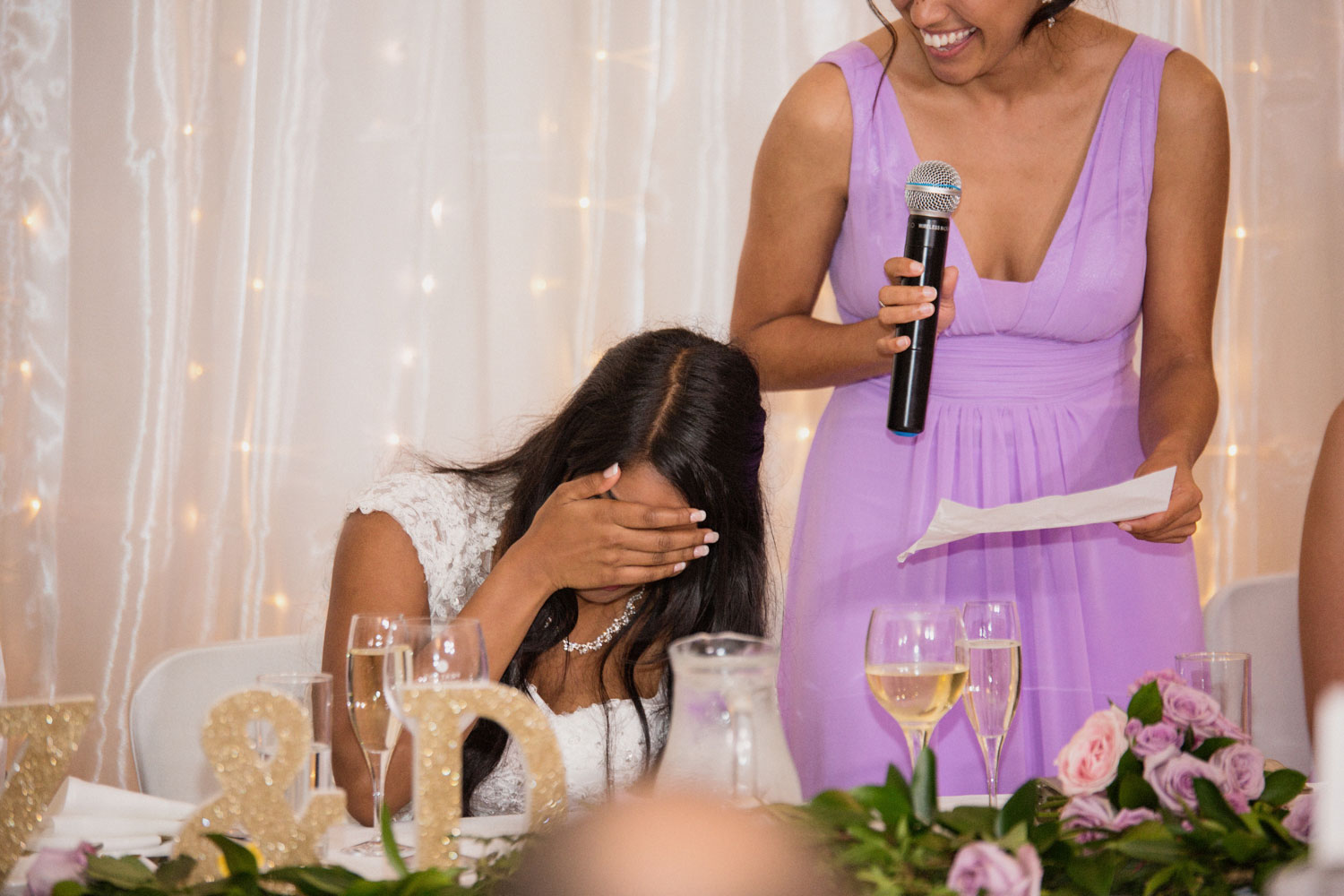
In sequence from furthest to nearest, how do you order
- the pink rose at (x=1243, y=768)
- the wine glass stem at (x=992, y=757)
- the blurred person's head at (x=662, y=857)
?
the wine glass stem at (x=992, y=757)
the pink rose at (x=1243, y=768)
the blurred person's head at (x=662, y=857)

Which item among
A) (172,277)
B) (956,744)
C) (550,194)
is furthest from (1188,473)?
(172,277)

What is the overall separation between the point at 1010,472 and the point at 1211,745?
0.92m

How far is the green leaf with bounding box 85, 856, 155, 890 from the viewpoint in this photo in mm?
822

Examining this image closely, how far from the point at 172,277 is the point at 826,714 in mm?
1872

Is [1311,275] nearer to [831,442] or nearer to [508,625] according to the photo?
[831,442]

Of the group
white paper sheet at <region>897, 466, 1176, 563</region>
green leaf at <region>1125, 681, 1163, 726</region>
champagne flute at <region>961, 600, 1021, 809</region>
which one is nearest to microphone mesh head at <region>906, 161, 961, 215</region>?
white paper sheet at <region>897, 466, 1176, 563</region>

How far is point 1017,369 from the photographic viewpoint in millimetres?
1882

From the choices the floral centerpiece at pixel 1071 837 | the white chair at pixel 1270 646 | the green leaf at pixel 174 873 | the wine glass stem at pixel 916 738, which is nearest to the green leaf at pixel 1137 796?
the floral centerpiece at pixel 1071 837

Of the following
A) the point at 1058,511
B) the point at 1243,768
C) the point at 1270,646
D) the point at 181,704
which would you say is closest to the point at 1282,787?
the point at 1243,768

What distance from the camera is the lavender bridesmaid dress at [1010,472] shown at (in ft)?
5.90

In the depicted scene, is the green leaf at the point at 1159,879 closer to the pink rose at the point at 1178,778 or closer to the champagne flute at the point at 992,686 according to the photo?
the pink rose at the point at 1178,778

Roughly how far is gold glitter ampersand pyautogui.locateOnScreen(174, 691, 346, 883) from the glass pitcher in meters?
0.27

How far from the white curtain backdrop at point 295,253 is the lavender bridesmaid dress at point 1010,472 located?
988mm

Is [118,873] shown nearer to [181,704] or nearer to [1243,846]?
[1243,846]
